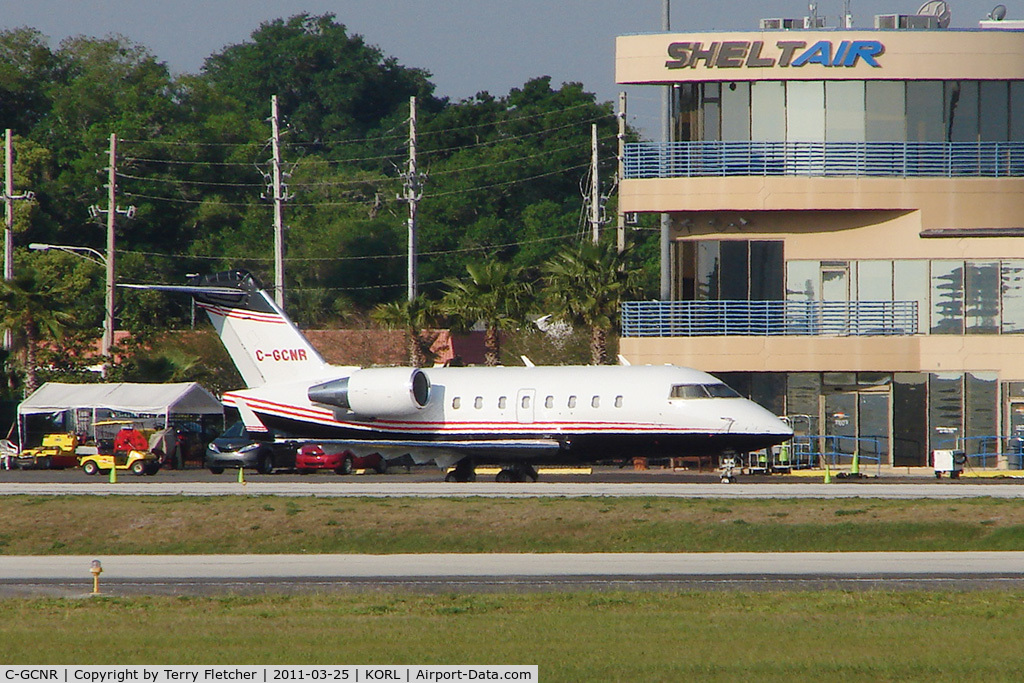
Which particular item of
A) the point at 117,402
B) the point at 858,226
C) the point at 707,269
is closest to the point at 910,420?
the point at 858,226

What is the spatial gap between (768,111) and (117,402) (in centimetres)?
2626

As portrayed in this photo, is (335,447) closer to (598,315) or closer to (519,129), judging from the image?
(598,315)

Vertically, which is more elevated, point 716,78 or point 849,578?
point 716,78

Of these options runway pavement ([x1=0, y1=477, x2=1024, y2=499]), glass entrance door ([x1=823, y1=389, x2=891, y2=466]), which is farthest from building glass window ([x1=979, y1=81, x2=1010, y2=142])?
runway pavement ([x1=0, y1=477, x2=1024, y2=499])

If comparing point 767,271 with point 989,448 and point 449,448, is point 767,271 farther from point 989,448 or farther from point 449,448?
point 449,448

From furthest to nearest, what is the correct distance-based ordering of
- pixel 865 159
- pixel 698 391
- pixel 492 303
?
pixel 492 303 < pixel 865 159 < pixel 698 391

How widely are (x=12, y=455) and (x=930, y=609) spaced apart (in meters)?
43.4

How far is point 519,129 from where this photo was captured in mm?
107250

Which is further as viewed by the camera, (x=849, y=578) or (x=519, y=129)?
(x=519, y=129)

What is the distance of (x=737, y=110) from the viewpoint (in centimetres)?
5156

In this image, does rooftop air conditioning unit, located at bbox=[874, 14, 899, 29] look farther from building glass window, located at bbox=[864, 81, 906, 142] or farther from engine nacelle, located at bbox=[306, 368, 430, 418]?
engine nacelle, located at bbox=[306, 368, 430, 418]

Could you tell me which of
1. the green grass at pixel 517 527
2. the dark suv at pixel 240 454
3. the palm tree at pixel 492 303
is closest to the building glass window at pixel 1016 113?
the palm tree at pixel 492 303

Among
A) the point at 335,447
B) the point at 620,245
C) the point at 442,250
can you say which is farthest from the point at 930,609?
the point at 442,250

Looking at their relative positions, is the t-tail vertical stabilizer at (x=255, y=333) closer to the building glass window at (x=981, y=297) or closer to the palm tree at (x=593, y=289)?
the palm tree at (x=593, y=289)
